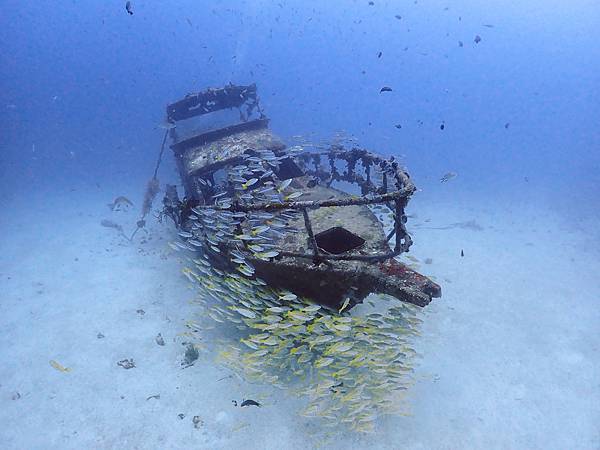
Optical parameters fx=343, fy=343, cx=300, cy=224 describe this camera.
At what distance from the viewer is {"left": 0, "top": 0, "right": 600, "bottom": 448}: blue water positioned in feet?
72.3

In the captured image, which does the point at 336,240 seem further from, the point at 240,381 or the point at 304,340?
the point at 240,381

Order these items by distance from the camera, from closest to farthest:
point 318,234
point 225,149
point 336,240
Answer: point 318,234 → point 336,240 → point 225,149

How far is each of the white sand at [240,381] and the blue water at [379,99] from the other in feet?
0.91

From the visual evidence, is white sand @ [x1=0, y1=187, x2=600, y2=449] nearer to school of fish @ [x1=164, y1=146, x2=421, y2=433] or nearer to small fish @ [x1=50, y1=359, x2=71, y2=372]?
small fish @ [x1=50, y1=359, x2=71, y2=372]

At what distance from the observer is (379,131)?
211ft

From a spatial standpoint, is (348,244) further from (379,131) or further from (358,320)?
Answer: (379,131)

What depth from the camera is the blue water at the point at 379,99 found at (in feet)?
72.3

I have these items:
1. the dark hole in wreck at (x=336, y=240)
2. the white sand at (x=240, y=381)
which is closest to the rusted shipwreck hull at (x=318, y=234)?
the dark hole in wreck at (x=336, y=240)

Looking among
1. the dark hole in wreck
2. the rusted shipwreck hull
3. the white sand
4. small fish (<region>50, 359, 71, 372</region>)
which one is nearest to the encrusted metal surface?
the rusted shipwreck hull

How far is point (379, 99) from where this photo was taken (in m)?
98.2

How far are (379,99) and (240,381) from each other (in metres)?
102

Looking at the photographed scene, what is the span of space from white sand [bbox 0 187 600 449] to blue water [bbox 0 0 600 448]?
277mm

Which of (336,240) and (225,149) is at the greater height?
(225,149)

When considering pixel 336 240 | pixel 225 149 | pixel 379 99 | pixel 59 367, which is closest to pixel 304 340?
pixel 336 240
